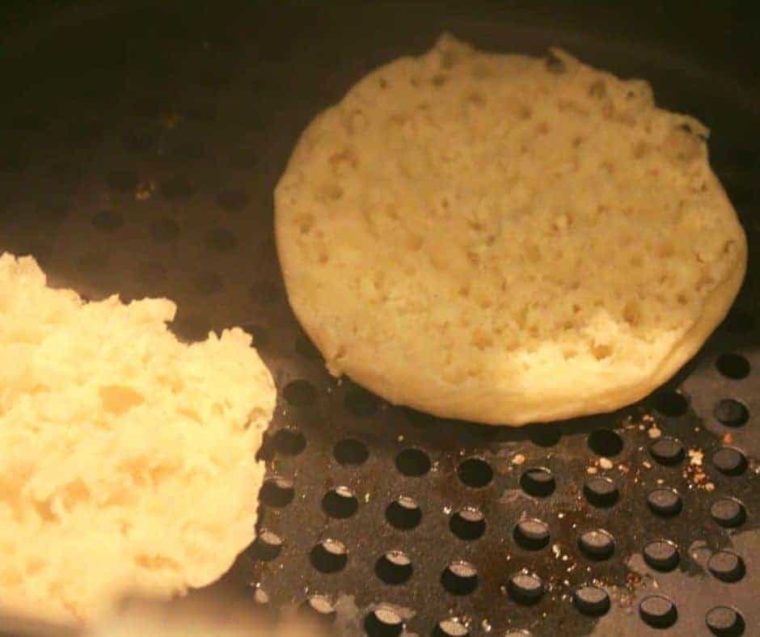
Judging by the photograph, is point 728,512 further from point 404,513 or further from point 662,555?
point 404,513

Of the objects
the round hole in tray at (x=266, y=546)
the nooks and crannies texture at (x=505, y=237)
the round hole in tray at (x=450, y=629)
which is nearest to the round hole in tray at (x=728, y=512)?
the nooks and crannies texture at (x=505, y=237)

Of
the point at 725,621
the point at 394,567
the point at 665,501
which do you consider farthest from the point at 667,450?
the point at 394,567

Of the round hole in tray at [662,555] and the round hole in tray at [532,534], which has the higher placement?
the round hole in tray at [662,555]

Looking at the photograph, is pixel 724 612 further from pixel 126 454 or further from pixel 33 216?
pixel 33 216

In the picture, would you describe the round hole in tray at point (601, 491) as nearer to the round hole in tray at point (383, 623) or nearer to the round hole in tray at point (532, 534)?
the round hole in tray at point (532, 534)

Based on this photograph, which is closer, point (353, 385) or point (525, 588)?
point (525, 588)

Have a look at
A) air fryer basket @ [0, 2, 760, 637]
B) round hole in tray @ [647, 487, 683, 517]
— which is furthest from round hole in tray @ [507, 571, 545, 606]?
round hole in tray @ [647, 487, 683, 517]

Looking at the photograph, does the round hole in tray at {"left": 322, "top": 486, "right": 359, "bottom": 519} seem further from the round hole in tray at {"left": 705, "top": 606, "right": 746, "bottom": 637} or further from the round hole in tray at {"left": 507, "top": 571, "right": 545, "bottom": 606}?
the round hole in tray at {"left": 705, "top": 606, "right": 746, "bottom": 637}
